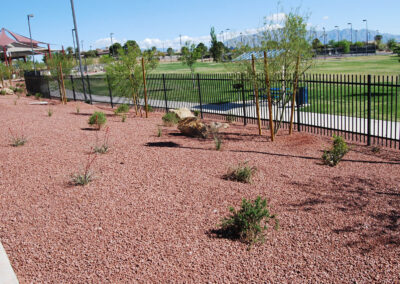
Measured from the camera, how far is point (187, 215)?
18.2 ft

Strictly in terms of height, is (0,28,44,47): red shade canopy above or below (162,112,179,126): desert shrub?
above

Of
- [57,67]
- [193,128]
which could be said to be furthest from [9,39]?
[193,128]

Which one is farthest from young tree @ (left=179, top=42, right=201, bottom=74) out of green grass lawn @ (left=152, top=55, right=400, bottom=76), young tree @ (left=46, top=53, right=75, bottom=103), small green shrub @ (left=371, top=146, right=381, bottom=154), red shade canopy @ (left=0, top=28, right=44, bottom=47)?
red shade canopy @ (left=0, top=28, right=44, bottom=47)

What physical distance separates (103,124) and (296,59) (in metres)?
5.96

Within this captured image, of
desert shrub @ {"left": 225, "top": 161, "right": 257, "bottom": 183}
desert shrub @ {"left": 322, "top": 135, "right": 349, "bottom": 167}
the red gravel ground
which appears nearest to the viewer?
the red gravel ground

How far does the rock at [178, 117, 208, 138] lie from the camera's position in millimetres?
10727

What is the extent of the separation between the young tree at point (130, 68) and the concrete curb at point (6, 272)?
1166cm

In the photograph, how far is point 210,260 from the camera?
14.6 ft

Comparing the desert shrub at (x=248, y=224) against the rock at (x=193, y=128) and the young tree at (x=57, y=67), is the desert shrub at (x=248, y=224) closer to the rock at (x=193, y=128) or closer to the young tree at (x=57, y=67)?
the rock at (x=193, y=128)

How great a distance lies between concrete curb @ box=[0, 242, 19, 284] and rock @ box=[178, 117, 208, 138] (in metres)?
6.86

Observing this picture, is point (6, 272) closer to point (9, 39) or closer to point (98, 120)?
point (98, 120)

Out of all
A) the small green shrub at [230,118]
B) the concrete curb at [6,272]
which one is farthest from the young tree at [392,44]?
the concrete curb at [6,272]

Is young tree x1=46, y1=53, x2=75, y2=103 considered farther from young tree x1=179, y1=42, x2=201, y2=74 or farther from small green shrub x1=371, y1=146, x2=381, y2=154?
small green shrub x1=371, y1=146, x2=381, y2=154

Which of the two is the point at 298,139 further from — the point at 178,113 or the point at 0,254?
the point at 0,254
